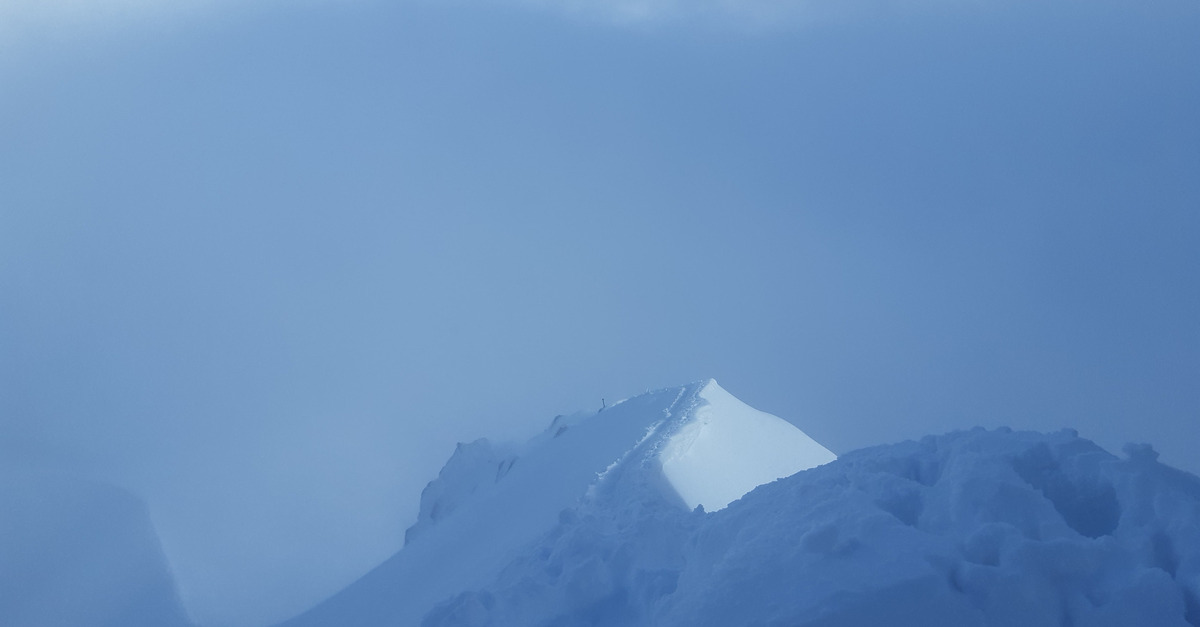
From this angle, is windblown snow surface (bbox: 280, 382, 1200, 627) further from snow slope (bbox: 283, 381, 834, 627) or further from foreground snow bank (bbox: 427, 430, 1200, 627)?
snow slope (bbox: 283, 381, 834, 627)

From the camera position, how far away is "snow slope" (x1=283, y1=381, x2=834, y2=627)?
462 inches

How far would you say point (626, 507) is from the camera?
9.94 metres

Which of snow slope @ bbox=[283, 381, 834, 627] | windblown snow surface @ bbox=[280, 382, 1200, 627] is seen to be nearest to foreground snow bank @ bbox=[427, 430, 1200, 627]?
windblown snow surface @ bbox=[280, 382, 1200, 627]

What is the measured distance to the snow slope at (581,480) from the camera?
11.7 m

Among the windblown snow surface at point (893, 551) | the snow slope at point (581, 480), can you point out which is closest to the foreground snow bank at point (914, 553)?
the windblown snow surface at point (893, 551)

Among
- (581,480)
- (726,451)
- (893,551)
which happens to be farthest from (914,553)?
(726,451)

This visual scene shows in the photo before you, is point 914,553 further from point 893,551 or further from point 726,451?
point 726,451

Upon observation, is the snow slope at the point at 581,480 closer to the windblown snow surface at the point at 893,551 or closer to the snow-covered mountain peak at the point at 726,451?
the snow-covered mountain peak at the point at 726,451

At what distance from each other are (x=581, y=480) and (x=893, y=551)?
721cm

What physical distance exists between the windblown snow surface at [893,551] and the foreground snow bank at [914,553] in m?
0.01

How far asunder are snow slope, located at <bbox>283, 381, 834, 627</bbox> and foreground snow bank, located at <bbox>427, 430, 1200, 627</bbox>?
4.88 ft

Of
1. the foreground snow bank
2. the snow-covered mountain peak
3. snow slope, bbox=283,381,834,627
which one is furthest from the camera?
the snow-covered mountain peak

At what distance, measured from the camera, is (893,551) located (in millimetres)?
6527

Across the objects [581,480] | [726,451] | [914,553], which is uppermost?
[581,480]
